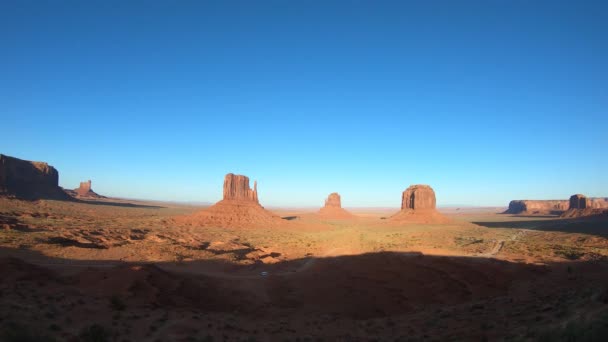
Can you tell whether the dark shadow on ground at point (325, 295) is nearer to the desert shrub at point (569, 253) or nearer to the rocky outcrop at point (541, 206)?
the desert shrub at point (569, 253)

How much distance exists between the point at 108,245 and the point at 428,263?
116 ft

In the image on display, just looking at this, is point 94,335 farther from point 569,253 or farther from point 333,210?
point 333,210

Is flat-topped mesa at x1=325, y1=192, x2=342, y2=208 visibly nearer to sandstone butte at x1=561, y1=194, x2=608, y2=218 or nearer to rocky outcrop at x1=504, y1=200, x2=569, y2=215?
sandstone butte at x1=561, y1=194, x2=608, y2=218

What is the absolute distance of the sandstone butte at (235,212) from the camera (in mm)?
70125

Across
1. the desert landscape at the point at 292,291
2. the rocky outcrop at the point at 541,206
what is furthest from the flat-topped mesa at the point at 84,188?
the rocky outcrop at the point at 541,206

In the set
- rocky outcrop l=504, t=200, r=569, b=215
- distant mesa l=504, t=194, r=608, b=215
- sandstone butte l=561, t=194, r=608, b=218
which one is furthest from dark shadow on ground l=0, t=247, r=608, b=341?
rocky outcrop l=504, t=200, r=569, b=215

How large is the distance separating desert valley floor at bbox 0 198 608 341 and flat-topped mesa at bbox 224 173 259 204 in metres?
47.0

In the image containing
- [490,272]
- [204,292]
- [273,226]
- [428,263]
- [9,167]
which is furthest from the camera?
[9,167]

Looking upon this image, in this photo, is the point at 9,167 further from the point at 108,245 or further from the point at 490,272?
the point at 490,272

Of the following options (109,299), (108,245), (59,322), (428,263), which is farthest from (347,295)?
(108,245)

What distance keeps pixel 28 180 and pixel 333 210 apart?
10909cm

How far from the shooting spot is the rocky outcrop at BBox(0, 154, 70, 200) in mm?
83625

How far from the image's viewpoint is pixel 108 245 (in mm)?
35094

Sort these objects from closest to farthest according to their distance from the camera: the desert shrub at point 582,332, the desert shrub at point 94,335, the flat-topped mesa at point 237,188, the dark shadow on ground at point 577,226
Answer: the desert shrub at point 582,332 < the desert shrub at point 94,335 < the dark shadow on ground at point 577,226 < the flat-topped mesa at point 237,188
